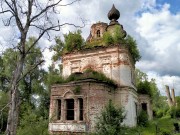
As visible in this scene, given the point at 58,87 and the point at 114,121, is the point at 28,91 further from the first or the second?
the point at 114,121

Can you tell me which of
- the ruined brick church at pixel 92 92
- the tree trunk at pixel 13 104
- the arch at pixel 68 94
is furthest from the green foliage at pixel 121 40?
the tree trunk at pixel 13 104

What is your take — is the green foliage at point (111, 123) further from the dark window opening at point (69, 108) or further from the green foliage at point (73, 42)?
the green foliage at point (73, 42)

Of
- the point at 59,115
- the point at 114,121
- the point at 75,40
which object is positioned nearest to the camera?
the point at 114,121

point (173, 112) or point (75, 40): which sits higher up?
point (75, 40)

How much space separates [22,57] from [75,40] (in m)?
14.9

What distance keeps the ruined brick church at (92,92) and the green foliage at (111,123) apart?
2617 millimetres

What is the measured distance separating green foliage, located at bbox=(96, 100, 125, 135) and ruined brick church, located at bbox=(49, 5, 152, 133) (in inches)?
103

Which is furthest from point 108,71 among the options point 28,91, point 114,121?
point 28,91

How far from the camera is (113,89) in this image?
19859 millimetres

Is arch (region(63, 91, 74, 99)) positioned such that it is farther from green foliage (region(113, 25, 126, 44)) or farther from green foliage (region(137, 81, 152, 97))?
green foliage (region(137, 81, 152, 97))

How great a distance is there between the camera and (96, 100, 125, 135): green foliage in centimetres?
1345

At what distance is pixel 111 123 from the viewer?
13945 millimetres

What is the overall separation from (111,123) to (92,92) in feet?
12.8

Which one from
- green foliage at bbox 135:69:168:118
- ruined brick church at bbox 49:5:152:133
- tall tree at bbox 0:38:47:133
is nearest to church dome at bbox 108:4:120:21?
ruined brick church at bbox 49:5:152:133
